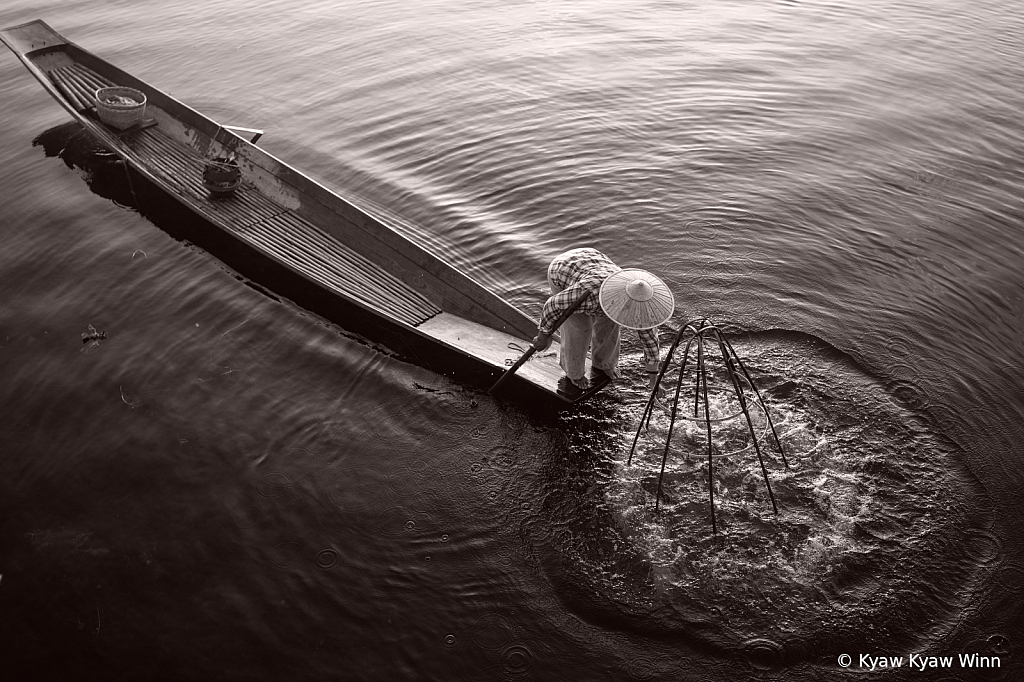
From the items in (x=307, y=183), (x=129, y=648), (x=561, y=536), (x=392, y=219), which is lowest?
(x=129, y=648)

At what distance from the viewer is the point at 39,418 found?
21.4ft

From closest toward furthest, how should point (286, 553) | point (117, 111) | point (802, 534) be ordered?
point (802, 534) < point (286, 553) < point (117, 111)

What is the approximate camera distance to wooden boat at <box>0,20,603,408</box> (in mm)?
6516

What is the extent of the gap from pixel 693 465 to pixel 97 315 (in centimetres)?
638

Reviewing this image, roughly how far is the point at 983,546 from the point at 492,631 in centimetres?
353

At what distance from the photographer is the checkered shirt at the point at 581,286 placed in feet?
17.1

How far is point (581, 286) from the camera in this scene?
519cm

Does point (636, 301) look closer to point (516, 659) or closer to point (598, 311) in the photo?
point (598, 311)

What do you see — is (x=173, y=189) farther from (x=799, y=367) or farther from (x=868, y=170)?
(x=868, y=170)

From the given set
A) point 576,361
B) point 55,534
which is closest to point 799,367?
point 576,361

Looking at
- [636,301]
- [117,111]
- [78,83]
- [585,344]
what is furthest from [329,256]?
[78,83]

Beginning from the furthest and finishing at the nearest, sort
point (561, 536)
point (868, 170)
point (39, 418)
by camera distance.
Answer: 1. point (868, 170)
2. point (39, 418)
3. point (561, 536)

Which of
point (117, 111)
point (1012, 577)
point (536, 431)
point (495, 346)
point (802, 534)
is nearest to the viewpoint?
point (1012, 577)

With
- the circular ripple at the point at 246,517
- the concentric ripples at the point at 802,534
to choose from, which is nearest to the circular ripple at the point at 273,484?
the circular ripple at the point at 246,517
